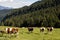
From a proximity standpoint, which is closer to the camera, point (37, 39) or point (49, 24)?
point (37, 39)

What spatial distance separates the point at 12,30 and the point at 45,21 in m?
103

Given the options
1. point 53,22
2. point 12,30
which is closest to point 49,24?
point 53,22

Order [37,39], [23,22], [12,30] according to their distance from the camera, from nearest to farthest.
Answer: [37,39] → [12,30] → [23,22]

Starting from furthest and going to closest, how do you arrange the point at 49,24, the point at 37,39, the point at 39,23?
the point at 39,23 → the point at 49,24 → the point at 37,39

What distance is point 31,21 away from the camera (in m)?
152

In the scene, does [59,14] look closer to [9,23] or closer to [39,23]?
[39,23]

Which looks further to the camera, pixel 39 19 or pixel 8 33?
pixel 39 19

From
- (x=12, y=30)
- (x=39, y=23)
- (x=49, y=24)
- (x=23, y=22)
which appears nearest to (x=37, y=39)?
(x=12, y=30)

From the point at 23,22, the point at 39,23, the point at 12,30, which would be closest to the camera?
the point at 12,30

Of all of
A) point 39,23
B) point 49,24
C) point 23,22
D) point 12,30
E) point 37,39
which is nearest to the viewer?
point 37,39

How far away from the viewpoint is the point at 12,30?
117 ft

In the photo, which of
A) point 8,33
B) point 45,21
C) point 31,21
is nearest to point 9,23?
point 31,21

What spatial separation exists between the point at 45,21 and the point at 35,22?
14.2 metres

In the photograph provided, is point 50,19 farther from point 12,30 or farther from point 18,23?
point 12,30
